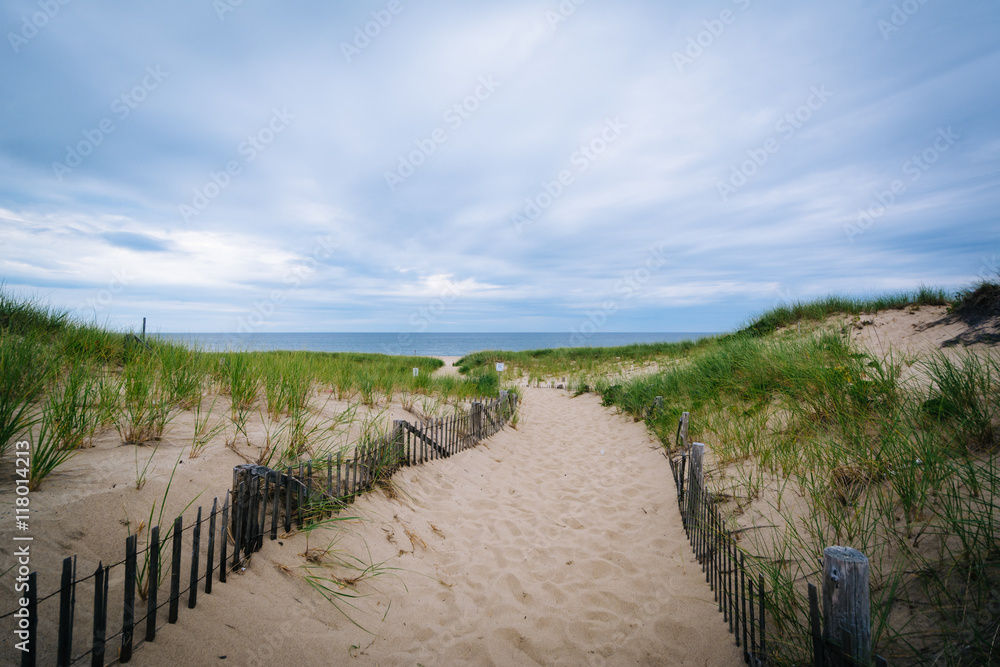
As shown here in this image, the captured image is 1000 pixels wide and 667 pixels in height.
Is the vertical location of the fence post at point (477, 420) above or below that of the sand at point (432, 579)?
above

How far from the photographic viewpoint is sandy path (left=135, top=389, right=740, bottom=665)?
2.75 m

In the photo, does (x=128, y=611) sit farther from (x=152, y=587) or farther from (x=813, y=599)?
(x=813, y=599)

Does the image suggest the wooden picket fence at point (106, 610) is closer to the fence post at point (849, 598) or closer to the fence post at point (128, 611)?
the fence post at point (128, 611)

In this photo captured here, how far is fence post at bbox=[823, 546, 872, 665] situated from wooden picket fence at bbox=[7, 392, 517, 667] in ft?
11.6

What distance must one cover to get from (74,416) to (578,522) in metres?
5.30

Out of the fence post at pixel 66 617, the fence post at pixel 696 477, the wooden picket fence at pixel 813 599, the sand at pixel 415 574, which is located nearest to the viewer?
the fence post at pixel 66 617

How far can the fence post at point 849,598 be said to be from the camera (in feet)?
6.40

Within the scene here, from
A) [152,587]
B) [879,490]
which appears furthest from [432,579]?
[879,490]

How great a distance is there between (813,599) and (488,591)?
2.60m

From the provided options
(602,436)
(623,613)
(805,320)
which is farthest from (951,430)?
(805,320)

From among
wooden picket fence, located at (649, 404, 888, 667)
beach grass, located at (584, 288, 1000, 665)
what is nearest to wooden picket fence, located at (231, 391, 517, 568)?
wooden picket fence, located at (649, 404, 888, 667)

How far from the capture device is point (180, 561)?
8.79 ft

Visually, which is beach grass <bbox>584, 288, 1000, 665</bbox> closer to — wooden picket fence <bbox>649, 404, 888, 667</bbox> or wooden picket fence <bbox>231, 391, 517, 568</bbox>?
wooden picket fence <bbox>649, 404, 888, 667</bbox>

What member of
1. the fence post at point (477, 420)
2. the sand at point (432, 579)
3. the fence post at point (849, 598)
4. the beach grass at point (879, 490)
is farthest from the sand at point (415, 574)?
the fence post at point (477, 420)
